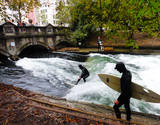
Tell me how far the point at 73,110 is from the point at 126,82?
98.0 inches

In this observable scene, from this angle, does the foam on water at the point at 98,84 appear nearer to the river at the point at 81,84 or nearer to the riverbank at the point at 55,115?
the river at the point at 81,84

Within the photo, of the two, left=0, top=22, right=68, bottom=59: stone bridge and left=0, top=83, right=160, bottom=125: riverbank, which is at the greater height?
left=0, top=22, right=68, bottom=59: stone bridge

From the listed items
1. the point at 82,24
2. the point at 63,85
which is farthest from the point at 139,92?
the point at 82,24

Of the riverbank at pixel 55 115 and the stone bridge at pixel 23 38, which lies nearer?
the riverbank at pixel 55 115

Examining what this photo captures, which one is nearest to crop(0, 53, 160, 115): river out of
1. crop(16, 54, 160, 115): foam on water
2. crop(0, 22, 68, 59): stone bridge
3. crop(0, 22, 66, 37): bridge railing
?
crop(16, 54, 160, 115): foam on water

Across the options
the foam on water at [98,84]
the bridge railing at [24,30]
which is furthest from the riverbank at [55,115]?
the bridge railing at [24,30]

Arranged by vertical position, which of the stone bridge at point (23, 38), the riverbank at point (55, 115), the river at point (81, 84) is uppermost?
the stone bridge at point (23, 38)

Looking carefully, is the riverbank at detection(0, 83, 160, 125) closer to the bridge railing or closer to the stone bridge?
the stone bridge

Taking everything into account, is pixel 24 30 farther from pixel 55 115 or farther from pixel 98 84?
pixel 55 115

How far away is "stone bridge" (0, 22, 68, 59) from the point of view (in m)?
14.3

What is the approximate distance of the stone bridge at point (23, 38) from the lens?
1431cm

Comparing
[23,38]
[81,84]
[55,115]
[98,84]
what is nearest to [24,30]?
[23,38]

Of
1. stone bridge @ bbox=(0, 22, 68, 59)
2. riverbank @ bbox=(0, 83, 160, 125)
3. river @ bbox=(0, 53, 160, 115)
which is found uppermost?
Answer: stone bridge @ bbox=(0, 22, 68, 59)

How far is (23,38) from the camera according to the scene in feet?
55.0
